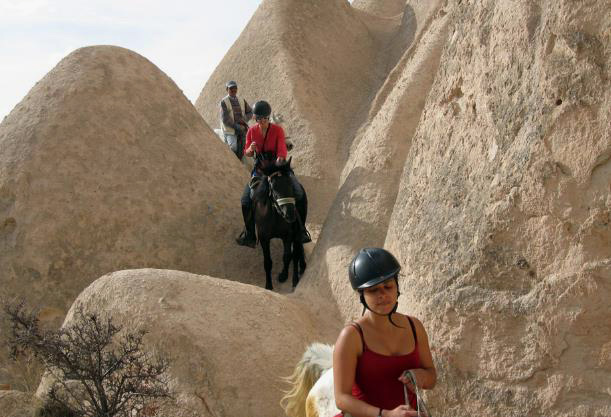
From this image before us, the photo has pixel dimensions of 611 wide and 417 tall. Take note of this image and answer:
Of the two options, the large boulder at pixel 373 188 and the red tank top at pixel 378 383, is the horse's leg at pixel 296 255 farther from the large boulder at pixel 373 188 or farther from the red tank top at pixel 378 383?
the red tank top at pixel 378 383

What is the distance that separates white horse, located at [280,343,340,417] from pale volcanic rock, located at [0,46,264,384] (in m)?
5.94

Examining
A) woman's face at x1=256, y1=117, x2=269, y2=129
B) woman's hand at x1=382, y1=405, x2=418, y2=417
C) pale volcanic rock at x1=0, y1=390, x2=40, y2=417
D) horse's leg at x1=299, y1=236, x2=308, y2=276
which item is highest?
woman's face at x1=256, y1=117, x2=269, y2=129

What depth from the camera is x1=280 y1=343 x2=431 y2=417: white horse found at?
201 inches

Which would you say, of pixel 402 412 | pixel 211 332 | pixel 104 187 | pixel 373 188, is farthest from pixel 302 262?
pixel 402 412

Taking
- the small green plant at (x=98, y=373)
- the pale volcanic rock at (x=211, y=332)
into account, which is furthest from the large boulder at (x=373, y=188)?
the small green plant at (x=98, y=373)

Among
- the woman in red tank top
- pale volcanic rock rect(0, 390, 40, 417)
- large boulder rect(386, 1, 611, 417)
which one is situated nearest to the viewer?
the woman in red tank top

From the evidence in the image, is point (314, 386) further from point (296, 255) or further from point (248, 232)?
point (248, 232)

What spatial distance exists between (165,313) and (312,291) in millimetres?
2204

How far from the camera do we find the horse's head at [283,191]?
34.0 feet

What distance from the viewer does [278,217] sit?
10812mm

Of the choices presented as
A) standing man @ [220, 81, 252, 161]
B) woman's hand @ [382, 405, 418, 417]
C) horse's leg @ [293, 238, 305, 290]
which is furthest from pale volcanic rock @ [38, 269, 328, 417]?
standing man @ [220, 81, 252, 161]

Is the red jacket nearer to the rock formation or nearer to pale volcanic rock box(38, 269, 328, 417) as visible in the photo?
the rock formation

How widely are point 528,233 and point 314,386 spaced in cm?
156

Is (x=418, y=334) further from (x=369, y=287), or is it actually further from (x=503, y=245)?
(x=503, y=245)
